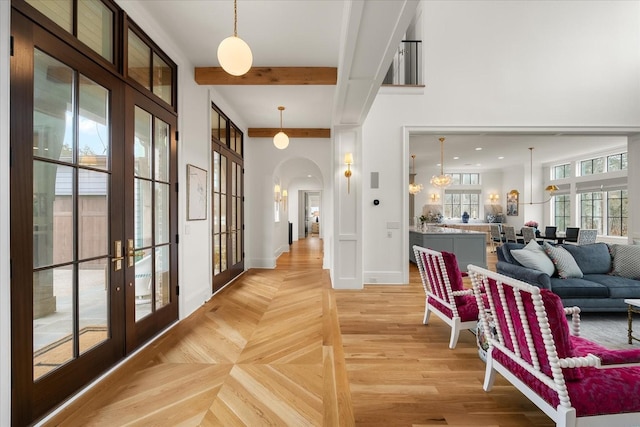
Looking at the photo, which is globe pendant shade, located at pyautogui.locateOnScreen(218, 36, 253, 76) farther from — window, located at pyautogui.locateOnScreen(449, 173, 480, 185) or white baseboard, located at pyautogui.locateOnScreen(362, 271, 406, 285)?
window, located at pyautogui.locateOnScreen(449, 173, 480, 185)

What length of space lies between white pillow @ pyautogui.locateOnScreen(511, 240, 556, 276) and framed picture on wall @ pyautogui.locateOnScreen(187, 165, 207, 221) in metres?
4.22

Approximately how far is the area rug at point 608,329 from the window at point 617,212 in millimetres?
7145

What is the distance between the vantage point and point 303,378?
2.38m

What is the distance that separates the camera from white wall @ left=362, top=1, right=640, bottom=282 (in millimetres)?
5441

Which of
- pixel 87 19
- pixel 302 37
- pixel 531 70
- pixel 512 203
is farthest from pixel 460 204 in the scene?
pixel 87 19

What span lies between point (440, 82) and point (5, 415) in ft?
21.3

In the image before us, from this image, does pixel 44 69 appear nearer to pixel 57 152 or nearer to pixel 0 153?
pixel 57 152

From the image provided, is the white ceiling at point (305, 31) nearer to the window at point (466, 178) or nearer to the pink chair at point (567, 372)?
the pink chair at point (567, 372)

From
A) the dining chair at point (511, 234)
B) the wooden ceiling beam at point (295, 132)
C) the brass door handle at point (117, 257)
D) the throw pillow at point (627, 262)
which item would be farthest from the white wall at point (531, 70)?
the brass door handle at point (117, 257)

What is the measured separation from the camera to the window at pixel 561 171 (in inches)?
420

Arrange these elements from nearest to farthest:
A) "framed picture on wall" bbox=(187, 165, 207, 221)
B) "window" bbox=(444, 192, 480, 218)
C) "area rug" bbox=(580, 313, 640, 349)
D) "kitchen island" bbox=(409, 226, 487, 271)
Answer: "area rug" bbox=(580, 313, 640, 349)
"framed picture on wall" bbox=(187, 165, 207, 221)
"kitchen island" bbox=(409, 226, 487, 271)
"window" bbox=(444, 192, 480, 218)

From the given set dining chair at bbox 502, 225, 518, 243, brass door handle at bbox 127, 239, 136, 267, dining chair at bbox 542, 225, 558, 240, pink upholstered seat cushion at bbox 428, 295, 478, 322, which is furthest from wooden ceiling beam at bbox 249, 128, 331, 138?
dining chair at bbox 542, 225, 558, 240

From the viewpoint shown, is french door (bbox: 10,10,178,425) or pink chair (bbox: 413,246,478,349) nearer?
french door (bbox: 10,10,178,425)

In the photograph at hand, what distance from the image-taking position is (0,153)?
161cm
